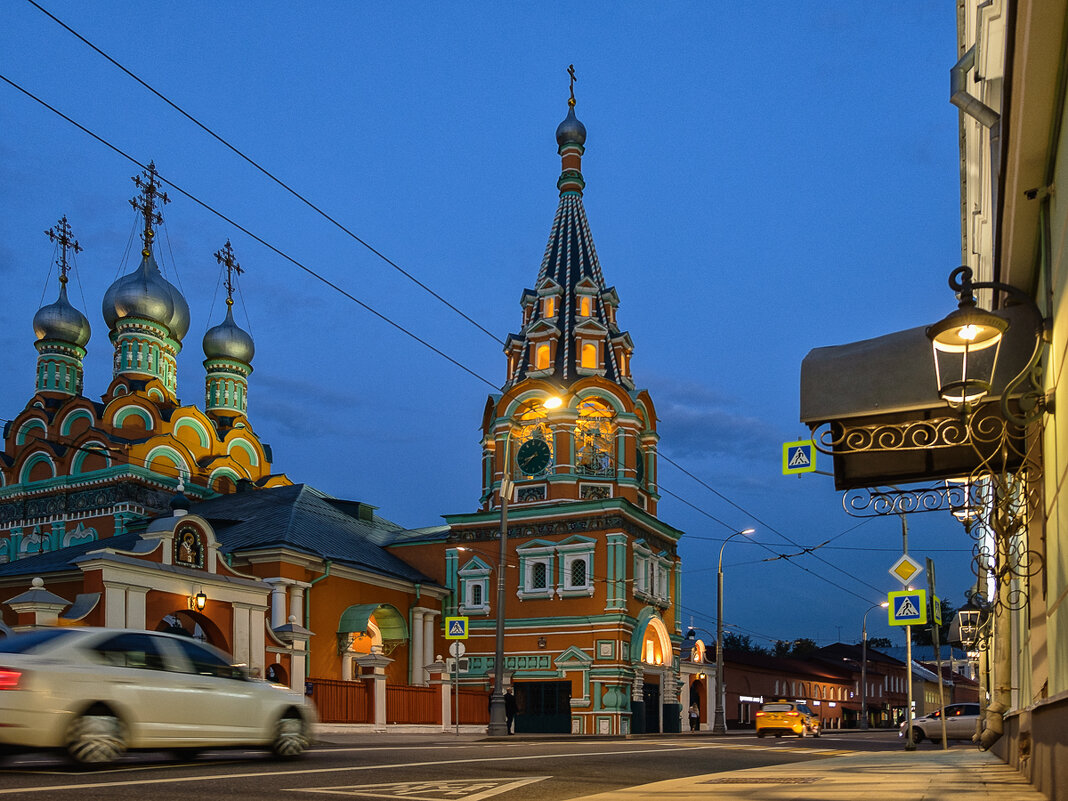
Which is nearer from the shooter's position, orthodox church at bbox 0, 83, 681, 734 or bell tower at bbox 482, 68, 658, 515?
orthodox church at bbox 0, 83, 681, 734

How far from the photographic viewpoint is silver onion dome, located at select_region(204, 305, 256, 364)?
58719 mm

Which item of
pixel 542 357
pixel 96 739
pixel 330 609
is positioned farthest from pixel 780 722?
pixel 96 739

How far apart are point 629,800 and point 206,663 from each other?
5.09 metres

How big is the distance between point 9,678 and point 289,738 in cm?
369

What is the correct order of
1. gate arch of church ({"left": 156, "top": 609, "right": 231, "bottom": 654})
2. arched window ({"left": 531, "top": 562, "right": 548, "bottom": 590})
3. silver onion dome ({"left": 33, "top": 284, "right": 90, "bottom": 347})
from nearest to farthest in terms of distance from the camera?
gate arch of church ({"left": 156, "top": 609, "right": 231, "bottom": 654})
arched window ({"left": 531, "top": 562, "right": 548, "bottom": 590})
silver onion dome ({"left": 33, "top": 284, "right": 90, "bottom": 347})

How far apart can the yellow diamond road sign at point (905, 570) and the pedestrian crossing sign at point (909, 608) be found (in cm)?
32

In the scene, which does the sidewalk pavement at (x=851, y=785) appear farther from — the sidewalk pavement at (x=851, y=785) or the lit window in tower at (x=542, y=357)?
the lit window in tower at (x=542, y=357)

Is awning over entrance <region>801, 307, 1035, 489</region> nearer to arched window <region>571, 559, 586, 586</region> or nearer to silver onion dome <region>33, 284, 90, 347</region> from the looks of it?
arched window <region>571, 559, 586, 586</region>

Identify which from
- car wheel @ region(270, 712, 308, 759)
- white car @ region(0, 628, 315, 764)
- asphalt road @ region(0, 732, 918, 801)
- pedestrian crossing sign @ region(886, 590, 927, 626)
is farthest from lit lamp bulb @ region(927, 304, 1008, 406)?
pedestrian crossing sign @ region(886, 590, 927, 626)

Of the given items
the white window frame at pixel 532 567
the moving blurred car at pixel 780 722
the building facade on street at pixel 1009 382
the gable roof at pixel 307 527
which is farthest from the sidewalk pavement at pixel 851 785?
the white window frame at pixel 532 567

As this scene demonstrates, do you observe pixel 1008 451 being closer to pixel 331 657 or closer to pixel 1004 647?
pixel 1004 647

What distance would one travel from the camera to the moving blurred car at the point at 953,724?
34062 mm

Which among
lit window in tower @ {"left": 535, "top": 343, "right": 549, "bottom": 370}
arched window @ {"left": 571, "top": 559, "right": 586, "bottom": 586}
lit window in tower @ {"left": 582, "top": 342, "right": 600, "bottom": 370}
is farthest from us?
lit window in tower @ {"left": 535, "top": 343, "right": 549, "bottom": 370}

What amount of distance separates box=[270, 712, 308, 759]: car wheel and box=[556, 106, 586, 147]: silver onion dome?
4161 cm
